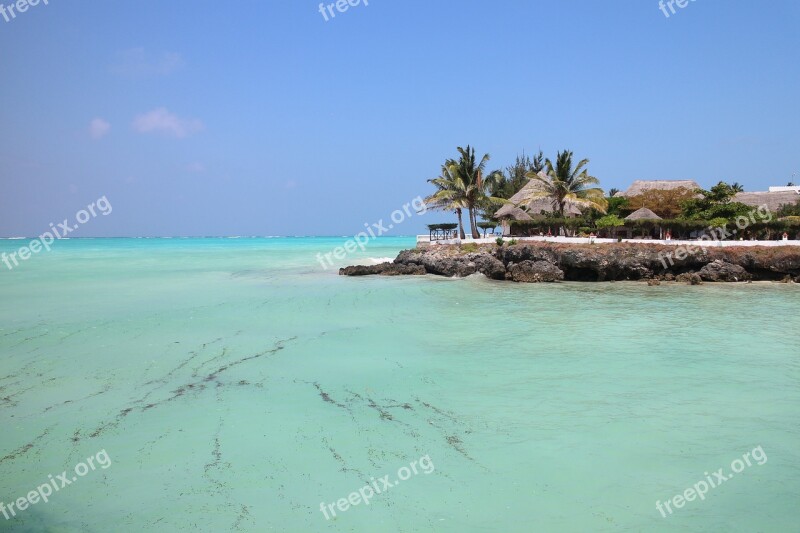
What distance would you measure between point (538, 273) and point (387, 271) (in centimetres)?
966

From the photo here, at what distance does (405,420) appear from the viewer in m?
8.47

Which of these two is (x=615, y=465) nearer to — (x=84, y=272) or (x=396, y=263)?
(x=396, y=263)

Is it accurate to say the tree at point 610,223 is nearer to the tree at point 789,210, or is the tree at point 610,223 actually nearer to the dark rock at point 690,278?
the dark rock at point 690,278

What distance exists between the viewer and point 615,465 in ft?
22.5

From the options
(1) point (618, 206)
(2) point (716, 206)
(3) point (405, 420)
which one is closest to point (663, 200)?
(1) point (618, 206)

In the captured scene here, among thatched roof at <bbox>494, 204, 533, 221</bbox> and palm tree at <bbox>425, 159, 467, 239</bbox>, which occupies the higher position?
palm tree at <bbox>425, 159, 467, 239</bbox>

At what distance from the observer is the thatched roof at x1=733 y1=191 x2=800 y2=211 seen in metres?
39.8

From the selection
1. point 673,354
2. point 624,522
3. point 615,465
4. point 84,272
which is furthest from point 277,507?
point 84,272

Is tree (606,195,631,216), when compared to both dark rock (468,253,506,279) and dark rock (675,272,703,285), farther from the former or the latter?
dark rock (468,253,506,279)

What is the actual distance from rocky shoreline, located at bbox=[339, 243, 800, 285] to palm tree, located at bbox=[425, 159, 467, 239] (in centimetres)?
543

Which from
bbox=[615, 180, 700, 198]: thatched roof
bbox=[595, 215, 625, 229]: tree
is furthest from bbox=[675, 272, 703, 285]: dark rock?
bbox=[615, 180, 700, 198]: thatched roof

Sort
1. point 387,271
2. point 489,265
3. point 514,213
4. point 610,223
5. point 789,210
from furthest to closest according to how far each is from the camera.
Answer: point 514,213
point 789,210
point 387,271
point 610,223
point 489,265

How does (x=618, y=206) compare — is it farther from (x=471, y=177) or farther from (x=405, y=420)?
(x=405, y=420)

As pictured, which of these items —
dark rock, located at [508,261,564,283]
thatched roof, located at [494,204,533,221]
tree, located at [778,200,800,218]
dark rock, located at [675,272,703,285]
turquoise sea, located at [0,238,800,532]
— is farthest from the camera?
thatched roof, located at [494,204,533,221]
